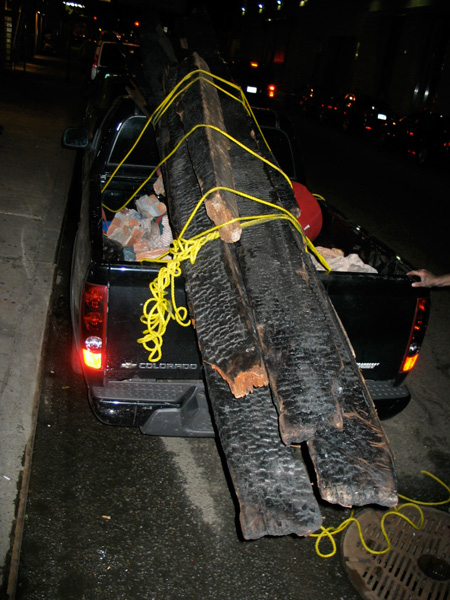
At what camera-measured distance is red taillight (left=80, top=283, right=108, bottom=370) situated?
2865 mm

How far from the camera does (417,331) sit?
3340 mm

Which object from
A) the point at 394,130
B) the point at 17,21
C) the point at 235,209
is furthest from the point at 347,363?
the point at 17,21

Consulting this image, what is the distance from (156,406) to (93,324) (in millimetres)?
642

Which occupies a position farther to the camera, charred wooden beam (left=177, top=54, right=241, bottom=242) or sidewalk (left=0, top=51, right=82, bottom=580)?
sidewalk (left=0, top=51, right=82, bottom=580)

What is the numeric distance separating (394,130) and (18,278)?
60.3 ft

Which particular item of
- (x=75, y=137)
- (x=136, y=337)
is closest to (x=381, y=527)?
(x=136, y=337)

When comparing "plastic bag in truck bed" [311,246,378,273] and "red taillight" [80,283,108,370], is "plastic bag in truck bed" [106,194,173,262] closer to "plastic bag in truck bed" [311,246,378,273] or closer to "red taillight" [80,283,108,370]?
"red taillight" [80,283,108,370]

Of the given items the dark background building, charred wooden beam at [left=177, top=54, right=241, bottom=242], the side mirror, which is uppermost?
the dark background building

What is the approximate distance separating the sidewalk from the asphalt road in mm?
129

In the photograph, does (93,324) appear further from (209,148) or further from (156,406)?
(209,148)

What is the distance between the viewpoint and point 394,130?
20141 mm

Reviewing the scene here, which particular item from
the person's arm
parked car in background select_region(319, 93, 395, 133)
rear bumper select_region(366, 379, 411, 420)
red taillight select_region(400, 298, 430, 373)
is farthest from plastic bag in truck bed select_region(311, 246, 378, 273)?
parked car in background select_region(319, 93, 395, 133)

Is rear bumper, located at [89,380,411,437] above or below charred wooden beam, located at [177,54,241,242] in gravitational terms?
below

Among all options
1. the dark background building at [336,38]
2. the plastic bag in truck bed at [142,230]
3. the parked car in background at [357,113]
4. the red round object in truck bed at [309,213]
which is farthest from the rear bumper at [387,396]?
the parked car in background at [357,113]
